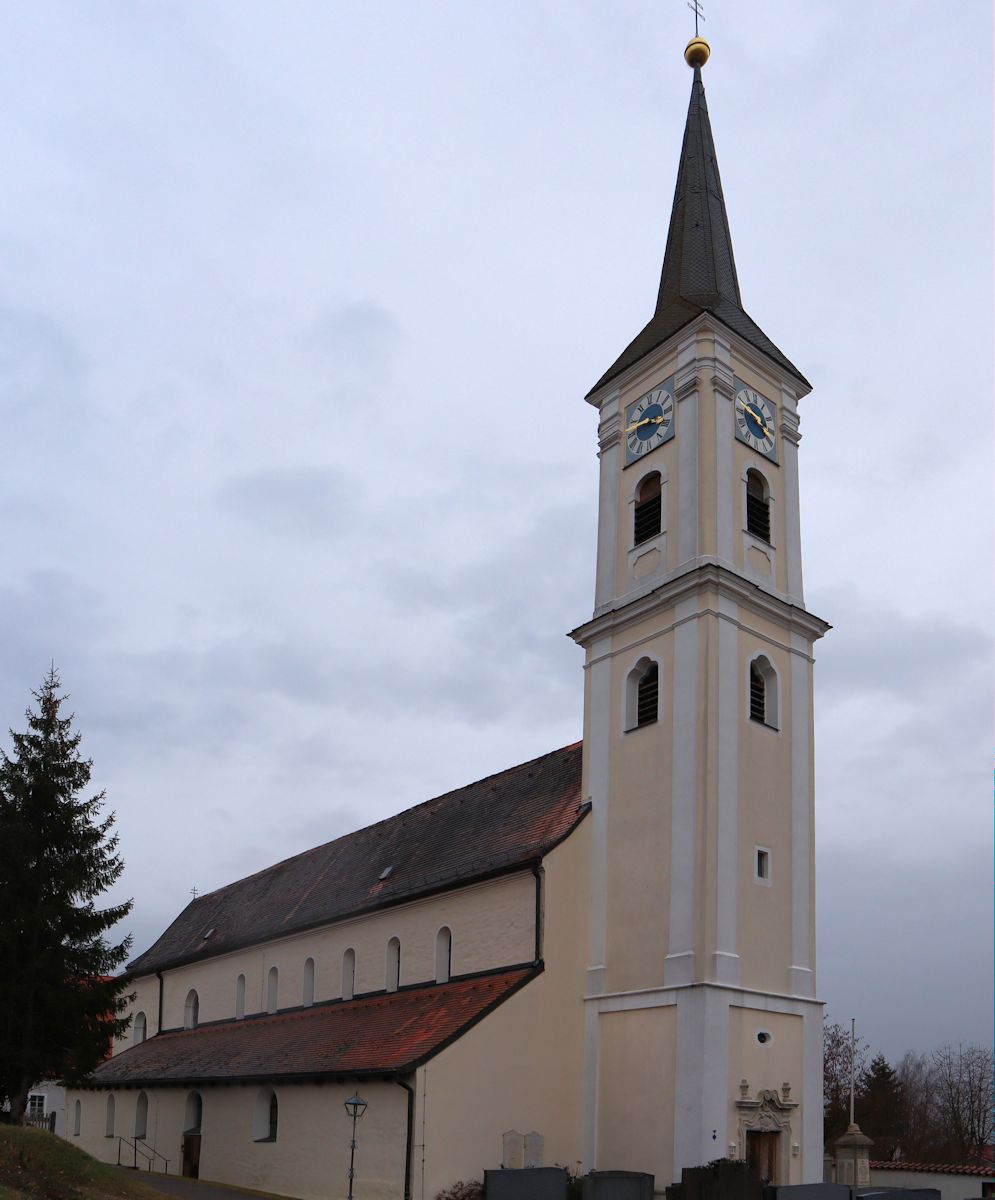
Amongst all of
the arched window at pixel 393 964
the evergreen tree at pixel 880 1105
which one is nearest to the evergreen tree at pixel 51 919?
the arched window at pixel 393 964

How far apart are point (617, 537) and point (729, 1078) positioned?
41.4 ft

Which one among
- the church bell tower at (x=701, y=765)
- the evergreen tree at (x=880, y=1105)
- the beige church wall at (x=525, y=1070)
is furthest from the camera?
the evergreen tree at (x=880, y=1105)

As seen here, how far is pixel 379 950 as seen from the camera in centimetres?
3344

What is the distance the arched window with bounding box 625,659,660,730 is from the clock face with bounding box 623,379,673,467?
5471mm

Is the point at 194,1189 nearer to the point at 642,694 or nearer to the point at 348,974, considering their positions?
the point at 348,974

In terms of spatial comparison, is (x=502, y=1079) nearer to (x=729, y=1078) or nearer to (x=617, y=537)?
(x=729, y=1078)

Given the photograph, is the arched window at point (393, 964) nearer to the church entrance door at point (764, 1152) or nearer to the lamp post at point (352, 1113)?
the lamp post at point (352, 1113)

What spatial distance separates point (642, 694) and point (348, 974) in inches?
482

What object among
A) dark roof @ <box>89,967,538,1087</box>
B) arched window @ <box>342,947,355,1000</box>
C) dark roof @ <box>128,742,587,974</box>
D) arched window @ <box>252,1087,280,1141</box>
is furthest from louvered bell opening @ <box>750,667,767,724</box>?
arched window @ <box>252,1087,280,1141</box>

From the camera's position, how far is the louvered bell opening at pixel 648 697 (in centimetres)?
2834

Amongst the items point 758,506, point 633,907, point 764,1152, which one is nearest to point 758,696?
point 758,506

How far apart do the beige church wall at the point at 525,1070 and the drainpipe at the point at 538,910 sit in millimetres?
128

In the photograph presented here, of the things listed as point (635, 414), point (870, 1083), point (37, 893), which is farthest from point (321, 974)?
point (870, 1083)

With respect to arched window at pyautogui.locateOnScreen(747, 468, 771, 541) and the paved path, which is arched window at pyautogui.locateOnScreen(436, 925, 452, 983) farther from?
arched window at pyautogui.locateOnScreen(747, 468, 771, 541)
